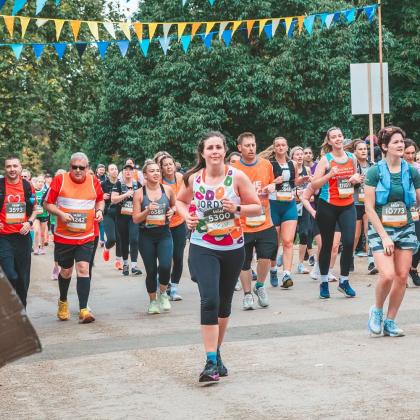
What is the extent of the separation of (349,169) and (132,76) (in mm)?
27053

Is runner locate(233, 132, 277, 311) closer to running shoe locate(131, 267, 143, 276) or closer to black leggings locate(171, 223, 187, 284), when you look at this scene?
black leggings locate(171, 223, 187, 284)

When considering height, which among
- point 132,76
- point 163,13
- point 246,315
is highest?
point 163,13

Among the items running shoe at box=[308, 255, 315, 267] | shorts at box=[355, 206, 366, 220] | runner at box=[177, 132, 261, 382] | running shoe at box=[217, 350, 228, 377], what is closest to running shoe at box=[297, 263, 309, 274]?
running shoe at box=[308, 255, 315, 267]

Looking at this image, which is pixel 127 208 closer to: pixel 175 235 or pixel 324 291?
pixel 175 235

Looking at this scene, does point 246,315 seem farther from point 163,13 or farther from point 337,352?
point 163,13

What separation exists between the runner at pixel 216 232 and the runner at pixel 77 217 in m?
3.66

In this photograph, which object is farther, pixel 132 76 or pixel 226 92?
pixel 132 76

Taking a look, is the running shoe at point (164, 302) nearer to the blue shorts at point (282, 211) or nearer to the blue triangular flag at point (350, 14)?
the blue shorts at point (282, 211)

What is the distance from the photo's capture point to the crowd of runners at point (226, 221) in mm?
6957

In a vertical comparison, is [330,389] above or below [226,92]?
below

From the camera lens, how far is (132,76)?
124ft

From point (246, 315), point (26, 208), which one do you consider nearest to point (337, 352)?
point (246, 315)

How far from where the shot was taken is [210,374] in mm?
6617

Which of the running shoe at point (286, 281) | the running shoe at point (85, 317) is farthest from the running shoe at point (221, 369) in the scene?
the running shoe at point (286, 281)
